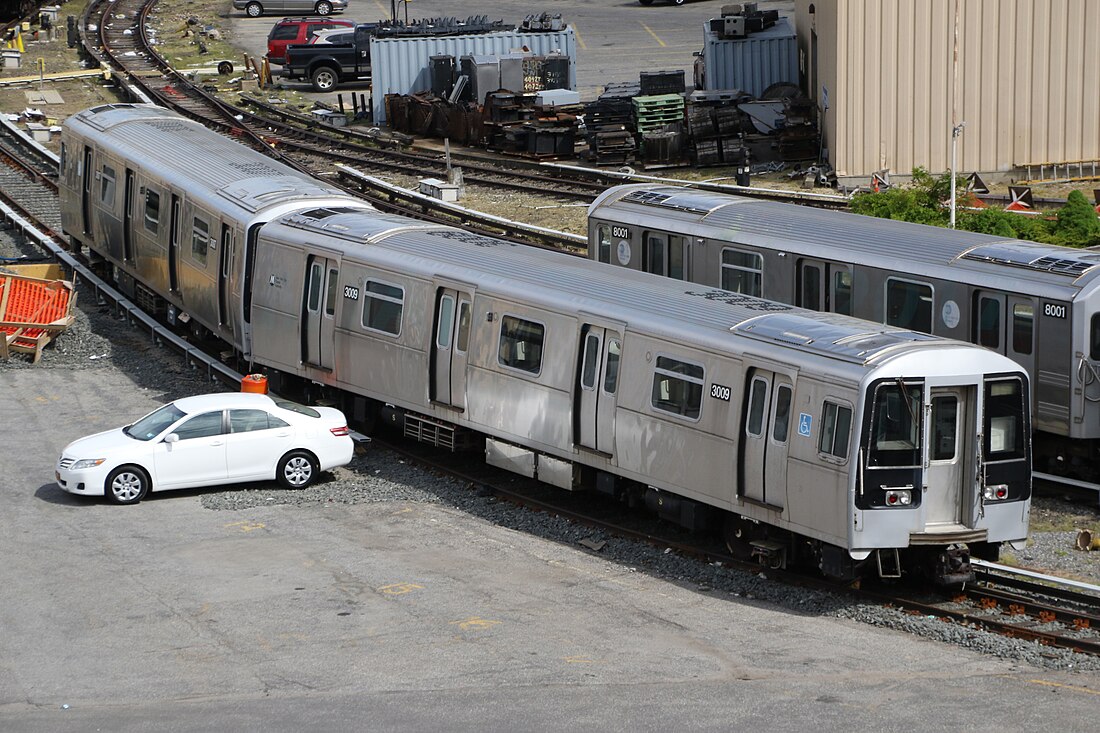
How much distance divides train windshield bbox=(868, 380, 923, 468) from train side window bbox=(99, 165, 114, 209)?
17.5m

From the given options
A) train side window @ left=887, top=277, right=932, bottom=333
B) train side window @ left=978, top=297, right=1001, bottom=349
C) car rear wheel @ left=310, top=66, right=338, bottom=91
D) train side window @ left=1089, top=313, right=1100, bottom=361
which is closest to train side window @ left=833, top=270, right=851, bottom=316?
train side window @ left=887, top=277, right=932, bottom=333

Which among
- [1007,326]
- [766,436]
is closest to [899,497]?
[766,436]

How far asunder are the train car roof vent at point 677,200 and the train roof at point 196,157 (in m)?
4.52

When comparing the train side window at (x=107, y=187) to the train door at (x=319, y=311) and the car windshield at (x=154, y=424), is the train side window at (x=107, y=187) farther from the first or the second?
the car windshield at (x=154, y=424)

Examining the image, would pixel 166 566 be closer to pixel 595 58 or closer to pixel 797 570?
pixel 797 570

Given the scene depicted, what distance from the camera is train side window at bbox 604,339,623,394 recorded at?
1686 cm

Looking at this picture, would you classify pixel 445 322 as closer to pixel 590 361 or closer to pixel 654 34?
pixel 590 361

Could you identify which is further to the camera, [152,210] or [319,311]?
[152,210]

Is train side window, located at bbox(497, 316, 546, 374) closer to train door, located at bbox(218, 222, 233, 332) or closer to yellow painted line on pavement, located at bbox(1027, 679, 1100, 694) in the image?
train door, located at bbox(218, 222, 233, 332)

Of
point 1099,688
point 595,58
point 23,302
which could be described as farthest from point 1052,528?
point 595,58

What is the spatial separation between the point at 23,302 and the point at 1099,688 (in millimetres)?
19108

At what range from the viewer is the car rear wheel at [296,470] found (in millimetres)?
19000

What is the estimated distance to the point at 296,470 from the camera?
19.1m

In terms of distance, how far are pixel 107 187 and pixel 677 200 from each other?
10801mm
